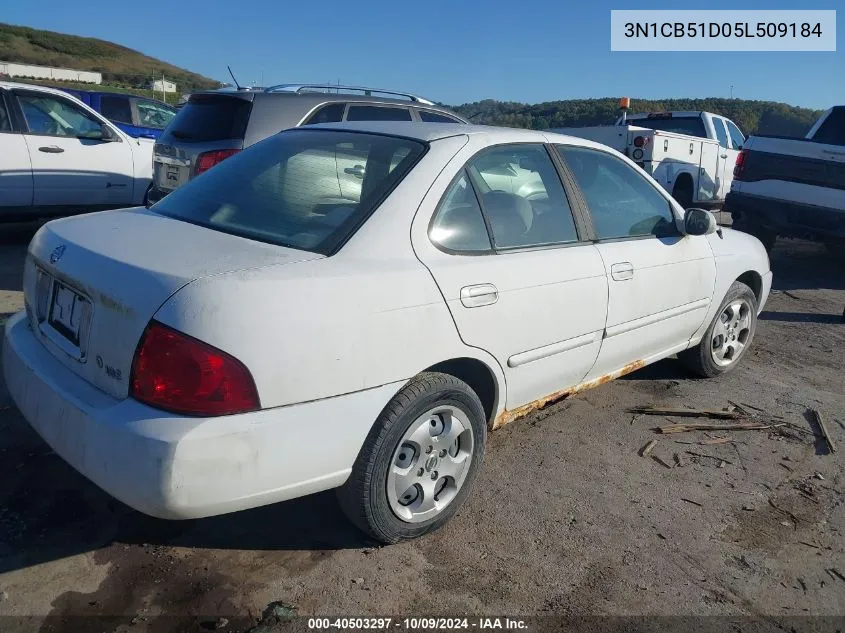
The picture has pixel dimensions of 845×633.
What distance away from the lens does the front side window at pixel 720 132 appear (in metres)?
13.2

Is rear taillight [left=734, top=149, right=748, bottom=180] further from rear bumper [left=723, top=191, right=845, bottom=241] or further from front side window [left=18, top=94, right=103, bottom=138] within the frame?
front side window [left=18, top=94, right=103, bottom=138]

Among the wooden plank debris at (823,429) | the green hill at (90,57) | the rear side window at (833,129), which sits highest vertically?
the green hill at (90,57)

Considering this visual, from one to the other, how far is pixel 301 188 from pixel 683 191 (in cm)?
1001

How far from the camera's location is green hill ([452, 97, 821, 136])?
14852 mm

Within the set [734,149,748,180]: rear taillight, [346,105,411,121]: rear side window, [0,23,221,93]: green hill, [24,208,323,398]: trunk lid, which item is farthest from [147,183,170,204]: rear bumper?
[0,23,221,93]: green hill

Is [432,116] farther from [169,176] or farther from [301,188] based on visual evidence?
[301,188]

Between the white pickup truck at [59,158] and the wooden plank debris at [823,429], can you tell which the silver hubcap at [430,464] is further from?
the white pickup truck at [59,158]

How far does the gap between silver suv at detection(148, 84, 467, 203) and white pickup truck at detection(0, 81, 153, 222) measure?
157 centimetres

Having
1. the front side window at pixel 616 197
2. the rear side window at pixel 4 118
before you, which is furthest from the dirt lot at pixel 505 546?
the rear side window at pixel 4 118

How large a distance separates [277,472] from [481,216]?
1420 mm

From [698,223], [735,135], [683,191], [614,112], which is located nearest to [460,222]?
[698,223]

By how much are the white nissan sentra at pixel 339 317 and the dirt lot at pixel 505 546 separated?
265 mm

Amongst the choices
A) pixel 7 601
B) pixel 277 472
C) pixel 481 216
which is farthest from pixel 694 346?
pixel 7 601

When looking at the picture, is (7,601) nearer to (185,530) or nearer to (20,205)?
(185,530)
